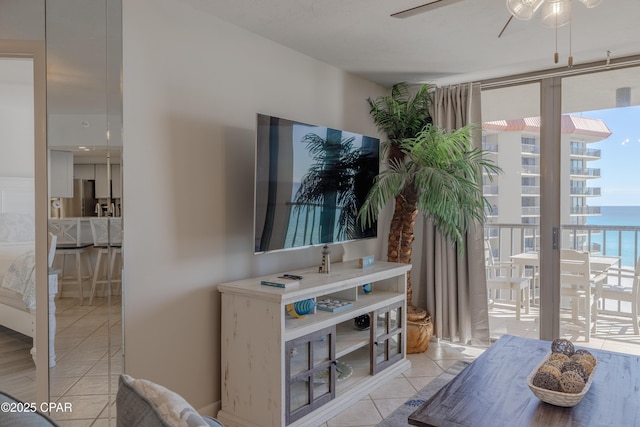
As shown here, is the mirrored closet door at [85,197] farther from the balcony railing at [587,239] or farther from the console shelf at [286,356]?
the balcony railing at [587,239]

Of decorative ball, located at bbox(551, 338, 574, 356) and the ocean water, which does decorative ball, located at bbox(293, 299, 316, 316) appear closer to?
decorative ball, located at bbox(551, 338, 574, 356)

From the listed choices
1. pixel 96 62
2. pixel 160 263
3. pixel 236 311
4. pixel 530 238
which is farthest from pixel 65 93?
pixel 530 238

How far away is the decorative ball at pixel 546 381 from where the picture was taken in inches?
63.7

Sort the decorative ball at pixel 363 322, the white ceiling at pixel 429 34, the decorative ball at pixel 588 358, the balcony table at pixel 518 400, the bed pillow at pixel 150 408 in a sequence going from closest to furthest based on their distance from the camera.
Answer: the bed pillow at pixel 150 408 → the balcony table at pixel 518 400 → the decorative ball at pixel 588 358 → the white ceiling at pixel 429 34 → the decorative ball at pixel 363 322

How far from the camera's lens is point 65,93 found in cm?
217

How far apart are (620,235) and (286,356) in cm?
290

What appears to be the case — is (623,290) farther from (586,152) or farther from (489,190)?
(489,190)

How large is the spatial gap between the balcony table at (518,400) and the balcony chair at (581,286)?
1487mm

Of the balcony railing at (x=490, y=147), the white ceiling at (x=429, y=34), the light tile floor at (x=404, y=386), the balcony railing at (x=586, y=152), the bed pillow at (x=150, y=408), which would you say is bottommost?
the light tile floor at (x=404, y=386)

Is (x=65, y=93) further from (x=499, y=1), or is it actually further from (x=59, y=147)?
(x=499, y=1)

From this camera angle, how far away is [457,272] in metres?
3.78

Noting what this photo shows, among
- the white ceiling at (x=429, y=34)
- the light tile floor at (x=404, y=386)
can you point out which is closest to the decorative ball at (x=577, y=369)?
the light tile floor at (x=404, y=386)

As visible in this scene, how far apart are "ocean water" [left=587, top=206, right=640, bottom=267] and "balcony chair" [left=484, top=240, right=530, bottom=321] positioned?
684 millimetres

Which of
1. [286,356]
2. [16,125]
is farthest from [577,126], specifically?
[16,125]
